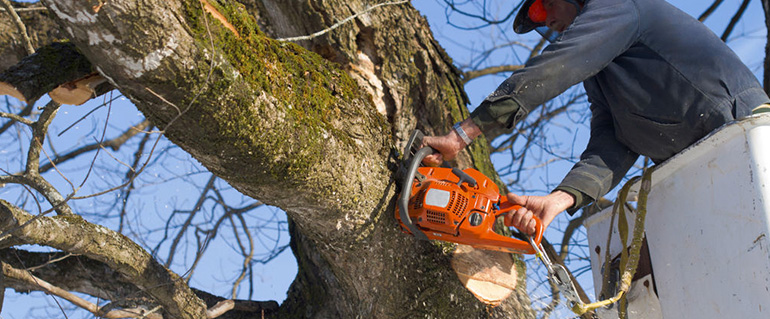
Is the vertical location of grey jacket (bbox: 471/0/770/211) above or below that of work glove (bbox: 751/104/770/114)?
above

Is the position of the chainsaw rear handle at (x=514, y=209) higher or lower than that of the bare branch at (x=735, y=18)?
lower

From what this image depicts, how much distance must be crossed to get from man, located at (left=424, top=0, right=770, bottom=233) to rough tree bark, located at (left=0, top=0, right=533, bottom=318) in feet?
1.40

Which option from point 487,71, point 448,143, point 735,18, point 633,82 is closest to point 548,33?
point 633,82

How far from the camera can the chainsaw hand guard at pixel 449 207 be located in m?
2.21

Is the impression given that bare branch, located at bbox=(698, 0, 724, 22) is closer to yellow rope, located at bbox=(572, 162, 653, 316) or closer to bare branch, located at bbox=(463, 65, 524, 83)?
bare branch, located at bbox=(463, 65, 524, 83)

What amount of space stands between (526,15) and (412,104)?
701mm

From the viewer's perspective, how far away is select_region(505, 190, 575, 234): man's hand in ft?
7.42

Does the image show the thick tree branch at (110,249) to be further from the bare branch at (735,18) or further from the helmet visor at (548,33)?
the bare branch at (735,18)

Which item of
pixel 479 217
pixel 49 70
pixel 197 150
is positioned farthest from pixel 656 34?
pixel 49 70

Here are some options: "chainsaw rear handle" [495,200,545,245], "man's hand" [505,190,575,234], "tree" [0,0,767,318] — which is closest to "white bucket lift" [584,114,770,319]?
"man's hand" [505,190,575,234]

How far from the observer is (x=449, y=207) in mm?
2203

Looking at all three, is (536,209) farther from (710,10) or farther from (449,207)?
(710,10)

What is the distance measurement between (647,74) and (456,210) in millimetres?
901

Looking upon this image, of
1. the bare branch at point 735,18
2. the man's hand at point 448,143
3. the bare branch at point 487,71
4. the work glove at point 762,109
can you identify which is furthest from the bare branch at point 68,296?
the bare branch at point 735,18
